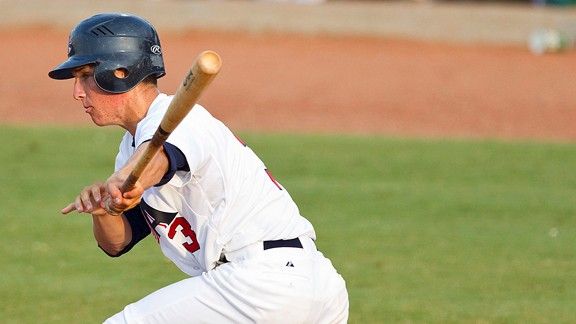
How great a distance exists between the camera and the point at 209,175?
14.3ft

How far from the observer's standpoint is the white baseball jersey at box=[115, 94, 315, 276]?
4.30m

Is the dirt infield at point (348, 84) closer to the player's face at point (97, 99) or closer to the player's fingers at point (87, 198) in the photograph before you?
the player's face at point (97, 99)

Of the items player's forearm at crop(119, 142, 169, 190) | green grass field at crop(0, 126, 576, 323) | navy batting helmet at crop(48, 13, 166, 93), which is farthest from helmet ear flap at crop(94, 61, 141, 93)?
green grass field at crop(0, 126, 576, 323)

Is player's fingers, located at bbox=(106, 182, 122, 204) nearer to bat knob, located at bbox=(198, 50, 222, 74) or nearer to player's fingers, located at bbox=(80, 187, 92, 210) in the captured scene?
player's fingers, located at bbox=(80, 187, 92, 210)

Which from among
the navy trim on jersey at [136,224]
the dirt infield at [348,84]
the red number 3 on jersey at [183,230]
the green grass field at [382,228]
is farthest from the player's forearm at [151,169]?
the dirt infield at [348,84]

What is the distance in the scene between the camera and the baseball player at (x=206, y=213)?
4.36m

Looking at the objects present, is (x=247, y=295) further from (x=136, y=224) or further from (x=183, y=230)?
(x=136, y=224)

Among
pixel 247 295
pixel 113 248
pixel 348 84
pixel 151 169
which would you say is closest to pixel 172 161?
pixel 151 169

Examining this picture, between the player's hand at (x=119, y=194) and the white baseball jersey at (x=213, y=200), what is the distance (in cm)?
20

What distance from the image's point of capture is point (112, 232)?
15.8 feet

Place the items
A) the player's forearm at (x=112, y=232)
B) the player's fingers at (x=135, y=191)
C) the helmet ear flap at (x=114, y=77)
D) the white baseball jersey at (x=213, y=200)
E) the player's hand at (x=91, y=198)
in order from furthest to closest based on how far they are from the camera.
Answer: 1. the player's forearm at (x=112, y=232)
2. the helmet ear flap at (x=114, y=77)
3. the white baseball jersey at (x=213, y=200)
4. the player's hand at (x=91, y=198)
5. the player's fingers at (x=135, y=191)

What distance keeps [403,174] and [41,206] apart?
13.0ft

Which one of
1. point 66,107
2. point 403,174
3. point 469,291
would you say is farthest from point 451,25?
point 469,291

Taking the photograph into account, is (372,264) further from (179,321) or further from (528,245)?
(179,321)
